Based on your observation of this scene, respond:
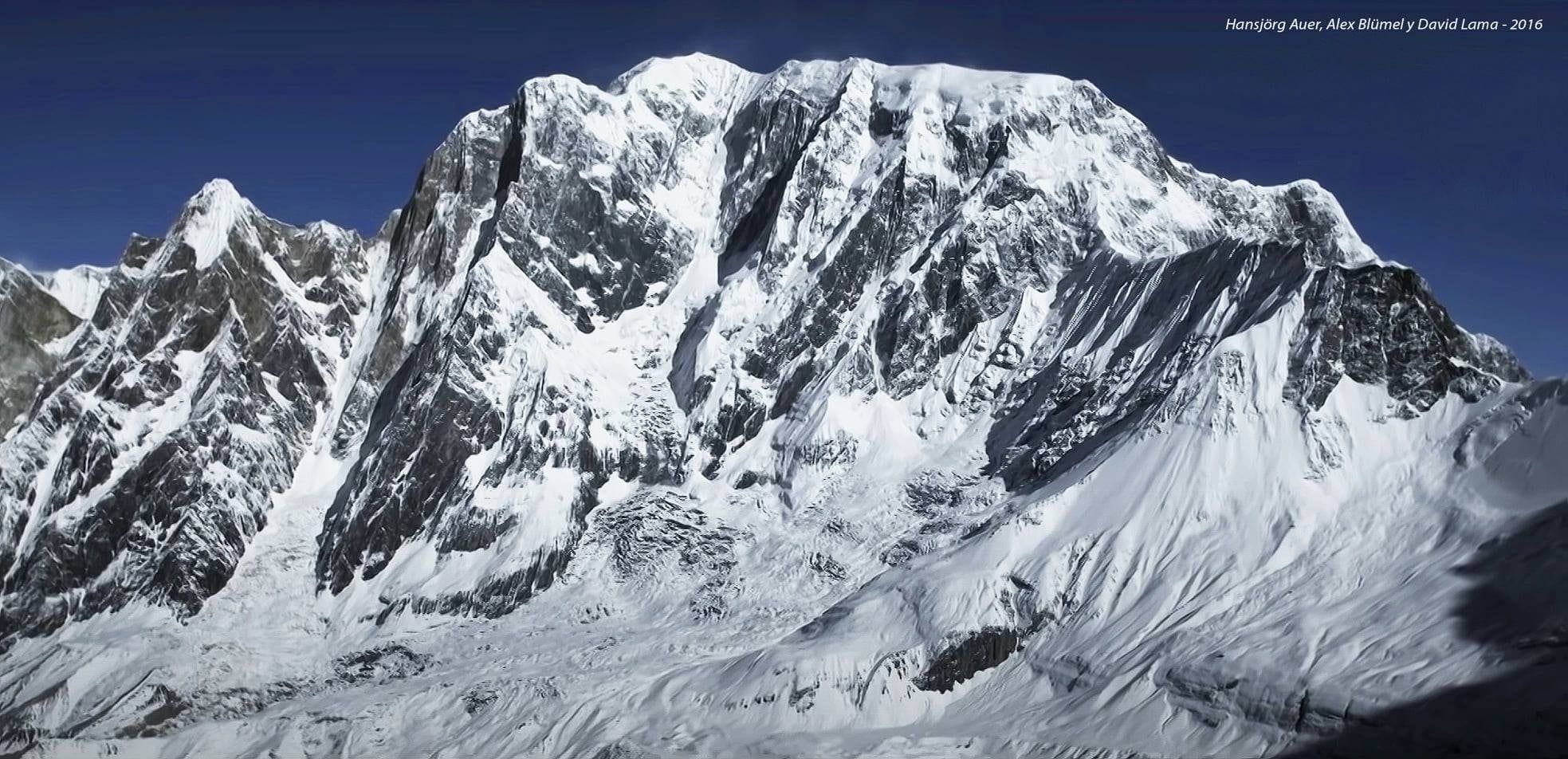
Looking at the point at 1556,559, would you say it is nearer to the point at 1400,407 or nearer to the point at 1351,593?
the point at 1351,593

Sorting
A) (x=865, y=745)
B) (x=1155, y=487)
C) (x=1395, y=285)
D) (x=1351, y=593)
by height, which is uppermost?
(x=1395, y=285)

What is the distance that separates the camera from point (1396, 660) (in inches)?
6216

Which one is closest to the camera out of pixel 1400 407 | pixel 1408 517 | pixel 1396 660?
pixel 1396 660

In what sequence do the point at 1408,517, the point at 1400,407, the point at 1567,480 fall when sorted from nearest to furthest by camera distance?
the point at 1567,480, the point at 1408,517, the point at 1400,407

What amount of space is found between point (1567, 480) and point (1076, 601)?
5140cm

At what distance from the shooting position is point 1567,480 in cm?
17188

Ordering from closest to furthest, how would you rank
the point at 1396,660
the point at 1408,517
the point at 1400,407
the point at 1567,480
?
the point at 1396,660 < the point at 1567,480 < the point at 1408,517 < the point at 1400,407

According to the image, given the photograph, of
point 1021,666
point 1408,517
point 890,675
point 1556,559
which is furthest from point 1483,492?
point 890,675

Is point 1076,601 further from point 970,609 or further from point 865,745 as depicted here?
point 865,745

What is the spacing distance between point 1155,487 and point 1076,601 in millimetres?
17479

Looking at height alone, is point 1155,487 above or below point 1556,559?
above

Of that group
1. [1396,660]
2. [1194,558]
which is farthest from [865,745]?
[1396,660]

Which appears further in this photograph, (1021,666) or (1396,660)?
(1021,666)

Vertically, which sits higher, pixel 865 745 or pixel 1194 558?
pixel 1194 558
